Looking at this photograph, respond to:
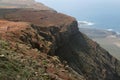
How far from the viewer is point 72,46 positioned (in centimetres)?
3462

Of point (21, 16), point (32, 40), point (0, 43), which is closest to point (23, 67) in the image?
point (0, 43)

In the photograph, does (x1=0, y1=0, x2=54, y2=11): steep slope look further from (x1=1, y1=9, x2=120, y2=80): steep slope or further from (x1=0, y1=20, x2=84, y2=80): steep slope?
(x1=0, y1=20, x2=84, y2=80): steep slope

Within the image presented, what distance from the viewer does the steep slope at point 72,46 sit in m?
30.2

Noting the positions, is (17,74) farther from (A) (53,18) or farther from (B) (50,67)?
(A) (53,18)

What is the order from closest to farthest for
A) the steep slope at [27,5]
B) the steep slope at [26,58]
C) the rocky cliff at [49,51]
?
the steep slope at [26,58] → the rocky cliff at [49,51] → the steep slope at [27,5]

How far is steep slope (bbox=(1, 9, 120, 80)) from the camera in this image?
99.2 ft

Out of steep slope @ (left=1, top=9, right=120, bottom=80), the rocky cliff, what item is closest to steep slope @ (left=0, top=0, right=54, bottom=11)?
steep slope @ (left=1, top=9, right=120, bottom=80)

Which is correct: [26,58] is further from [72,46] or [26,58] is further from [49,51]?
[72,46]

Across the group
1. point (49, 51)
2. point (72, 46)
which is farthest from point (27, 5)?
point (49, 51)

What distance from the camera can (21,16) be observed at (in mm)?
35500

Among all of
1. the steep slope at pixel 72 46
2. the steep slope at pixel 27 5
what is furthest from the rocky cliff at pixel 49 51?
the steep slope at pixel 27 5

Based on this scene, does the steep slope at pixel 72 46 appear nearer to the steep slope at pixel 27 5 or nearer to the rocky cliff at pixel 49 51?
the rocky cliff at pixel 49 51

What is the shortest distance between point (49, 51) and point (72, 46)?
9.96 m

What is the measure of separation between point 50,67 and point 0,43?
2.50 meters
